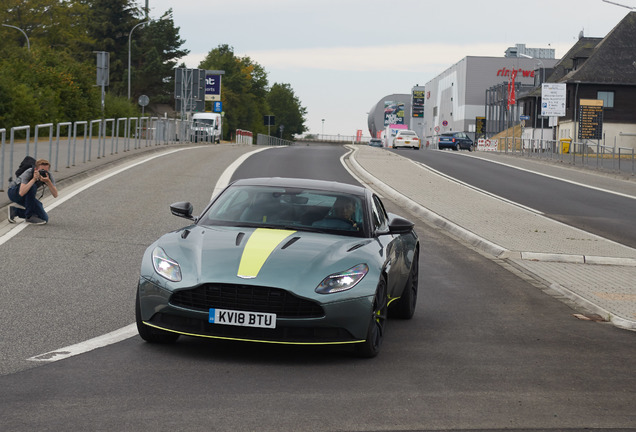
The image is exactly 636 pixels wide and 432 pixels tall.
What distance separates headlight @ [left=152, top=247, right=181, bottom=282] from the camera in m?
6.88

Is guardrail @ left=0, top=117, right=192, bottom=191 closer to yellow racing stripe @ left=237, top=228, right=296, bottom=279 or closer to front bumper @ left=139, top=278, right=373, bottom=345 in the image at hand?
yellow racing stripe @ left=237, top=228, right=296, bottom=279

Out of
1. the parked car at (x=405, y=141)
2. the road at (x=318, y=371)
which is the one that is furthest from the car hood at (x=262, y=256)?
the parked car at (x=405, y=141)

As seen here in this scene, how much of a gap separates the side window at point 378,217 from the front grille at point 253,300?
1.66m

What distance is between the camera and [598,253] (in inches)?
577

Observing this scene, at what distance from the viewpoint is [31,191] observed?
48.4 feet

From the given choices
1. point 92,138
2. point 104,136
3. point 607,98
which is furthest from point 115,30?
point 104,136

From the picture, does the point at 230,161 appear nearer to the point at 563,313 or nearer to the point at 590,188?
the point at 590,188

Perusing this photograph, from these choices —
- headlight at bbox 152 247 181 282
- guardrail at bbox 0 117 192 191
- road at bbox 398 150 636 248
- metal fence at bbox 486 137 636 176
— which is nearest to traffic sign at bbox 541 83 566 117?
metal fence at bbox 486 137 636 176

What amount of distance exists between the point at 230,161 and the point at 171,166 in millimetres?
3776

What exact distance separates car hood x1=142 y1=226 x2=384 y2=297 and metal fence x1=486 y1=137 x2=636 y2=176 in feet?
107

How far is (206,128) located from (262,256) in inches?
2103

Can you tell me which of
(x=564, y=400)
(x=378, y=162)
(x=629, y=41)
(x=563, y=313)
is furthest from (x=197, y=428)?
(x=629, y=41)

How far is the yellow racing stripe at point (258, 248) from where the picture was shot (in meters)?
6.76

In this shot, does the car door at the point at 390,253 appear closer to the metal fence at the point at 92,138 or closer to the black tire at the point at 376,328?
the black tire at the point at 376,328
